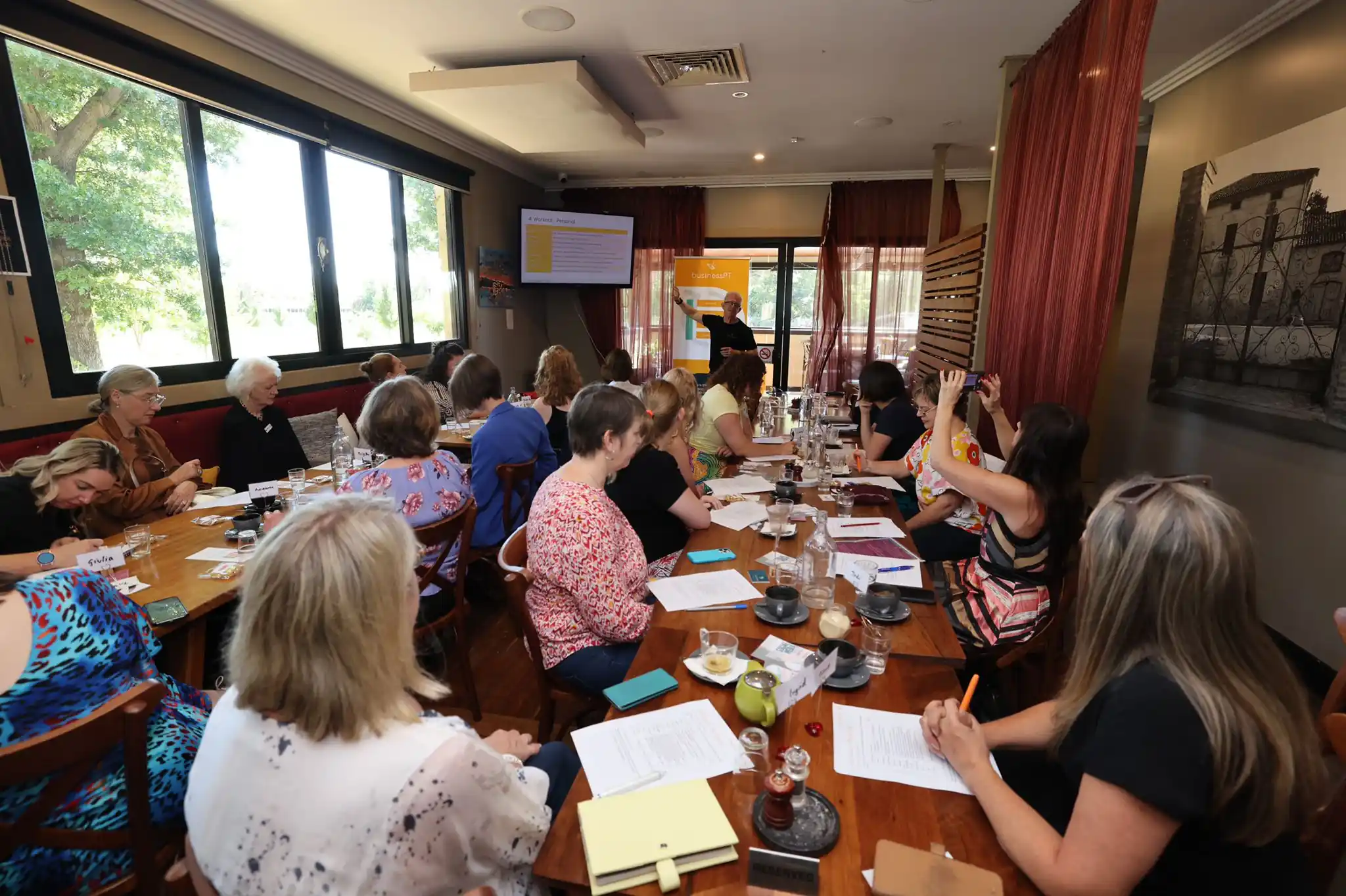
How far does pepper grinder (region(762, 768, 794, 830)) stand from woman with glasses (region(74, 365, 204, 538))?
2.78 metres

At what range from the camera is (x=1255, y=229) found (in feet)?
10.4

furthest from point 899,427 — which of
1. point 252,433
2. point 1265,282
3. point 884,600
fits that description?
point 252,433

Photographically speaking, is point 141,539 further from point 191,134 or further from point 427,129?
point 427,129

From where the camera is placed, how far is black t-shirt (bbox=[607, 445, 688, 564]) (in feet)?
7.34

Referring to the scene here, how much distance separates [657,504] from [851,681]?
1.03 metres

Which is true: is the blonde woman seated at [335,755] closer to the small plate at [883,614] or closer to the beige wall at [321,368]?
the small plate at [883,614]

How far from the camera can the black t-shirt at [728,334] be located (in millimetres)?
6750

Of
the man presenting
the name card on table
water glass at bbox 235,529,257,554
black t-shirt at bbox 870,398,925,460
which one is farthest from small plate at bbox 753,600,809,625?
the man presenting

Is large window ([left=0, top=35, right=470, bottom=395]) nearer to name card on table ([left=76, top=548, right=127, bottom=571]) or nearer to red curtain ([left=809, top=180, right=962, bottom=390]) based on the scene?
name card on table ([left=76, top=548, right=127, bottom=571])

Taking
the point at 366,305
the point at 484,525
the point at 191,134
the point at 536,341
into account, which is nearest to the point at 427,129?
the point at 366,305

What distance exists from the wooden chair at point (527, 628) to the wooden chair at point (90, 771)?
726 mm

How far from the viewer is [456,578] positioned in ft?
8.21

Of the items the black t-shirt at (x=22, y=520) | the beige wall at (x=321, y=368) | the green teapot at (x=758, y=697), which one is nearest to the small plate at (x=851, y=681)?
the green teapot at (x=758, y=697)

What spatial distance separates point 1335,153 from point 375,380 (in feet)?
18.0
